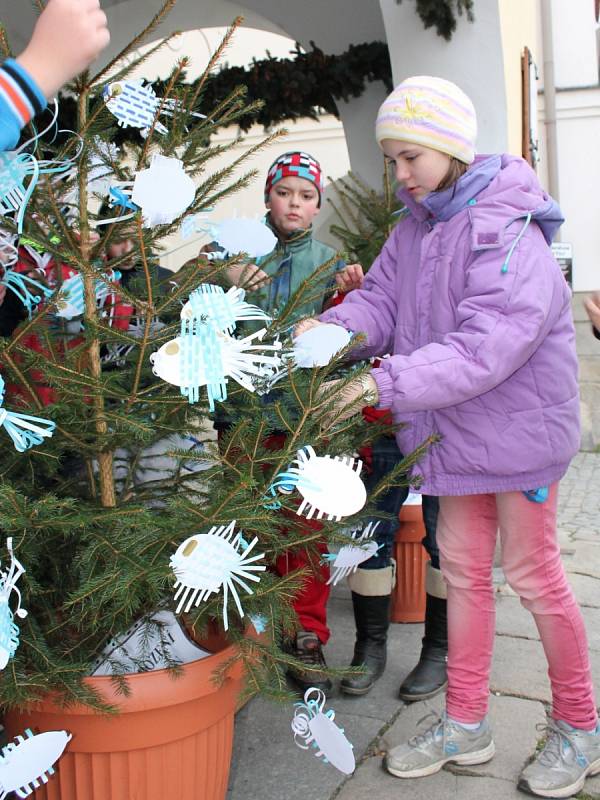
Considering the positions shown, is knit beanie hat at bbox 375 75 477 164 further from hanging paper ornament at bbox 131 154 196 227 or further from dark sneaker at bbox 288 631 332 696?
dark sneaker at bbox 288 631 332 696

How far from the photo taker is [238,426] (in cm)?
169

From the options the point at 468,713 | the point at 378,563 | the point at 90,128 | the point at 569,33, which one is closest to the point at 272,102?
the point at 378,563

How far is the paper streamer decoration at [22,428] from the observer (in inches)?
60.4

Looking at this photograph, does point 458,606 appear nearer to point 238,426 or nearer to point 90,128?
point 238,426

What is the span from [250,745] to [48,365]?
1383 millimetres

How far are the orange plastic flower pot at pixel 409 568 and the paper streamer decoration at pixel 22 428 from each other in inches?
78.7

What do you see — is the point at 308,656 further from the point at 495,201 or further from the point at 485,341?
the point at 495,201

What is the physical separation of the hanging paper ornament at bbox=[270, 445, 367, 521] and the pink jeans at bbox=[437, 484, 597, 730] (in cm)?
69

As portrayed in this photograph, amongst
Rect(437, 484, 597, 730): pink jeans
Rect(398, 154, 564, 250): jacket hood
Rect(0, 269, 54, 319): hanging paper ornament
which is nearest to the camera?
Rect(0, 269, 54, 319): hanging paper ornament

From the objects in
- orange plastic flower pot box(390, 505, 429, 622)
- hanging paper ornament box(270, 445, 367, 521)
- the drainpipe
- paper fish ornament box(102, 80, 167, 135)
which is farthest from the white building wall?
the drainpipe

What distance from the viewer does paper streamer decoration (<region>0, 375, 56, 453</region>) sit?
153cm

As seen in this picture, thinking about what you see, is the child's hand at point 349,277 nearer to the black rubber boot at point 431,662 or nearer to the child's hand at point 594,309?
the child's hand at point 594,309

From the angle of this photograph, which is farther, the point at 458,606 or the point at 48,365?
the point at 458,606

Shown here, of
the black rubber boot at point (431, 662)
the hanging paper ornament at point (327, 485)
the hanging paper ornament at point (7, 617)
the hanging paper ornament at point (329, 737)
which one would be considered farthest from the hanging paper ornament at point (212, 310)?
the black rubber boot at point (431, 662)
